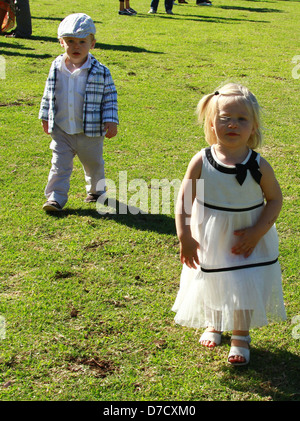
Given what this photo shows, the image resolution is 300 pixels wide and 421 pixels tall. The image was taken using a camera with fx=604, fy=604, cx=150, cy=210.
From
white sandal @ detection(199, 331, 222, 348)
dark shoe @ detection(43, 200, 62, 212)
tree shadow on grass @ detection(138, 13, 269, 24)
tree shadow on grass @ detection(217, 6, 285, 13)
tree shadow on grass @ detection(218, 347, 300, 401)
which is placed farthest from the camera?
tree shadow on grass @ detection(217, 6, 285, 13)

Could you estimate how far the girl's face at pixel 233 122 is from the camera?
2.82m

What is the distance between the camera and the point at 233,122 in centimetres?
281

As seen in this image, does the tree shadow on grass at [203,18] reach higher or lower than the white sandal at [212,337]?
higher

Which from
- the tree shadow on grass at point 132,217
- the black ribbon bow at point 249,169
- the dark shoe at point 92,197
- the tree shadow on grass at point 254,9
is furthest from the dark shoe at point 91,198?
the tree shadow on grass at point 254,9

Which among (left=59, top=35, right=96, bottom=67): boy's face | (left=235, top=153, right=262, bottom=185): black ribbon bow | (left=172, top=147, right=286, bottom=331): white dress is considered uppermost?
(left=59, top=35, right=96, bottom=67): boy's face

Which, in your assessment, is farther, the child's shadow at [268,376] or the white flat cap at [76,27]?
the white flat cap at [76,27]

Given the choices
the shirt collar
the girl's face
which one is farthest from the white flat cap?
the girl's face

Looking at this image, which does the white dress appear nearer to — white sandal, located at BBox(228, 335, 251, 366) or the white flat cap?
white sandal, located at BBox(228, 335, 251, 366)

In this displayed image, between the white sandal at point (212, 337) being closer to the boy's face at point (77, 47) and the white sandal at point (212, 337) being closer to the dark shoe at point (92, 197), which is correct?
the dark shoe at point (92, 197)

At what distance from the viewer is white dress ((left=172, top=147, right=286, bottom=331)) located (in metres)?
2.86

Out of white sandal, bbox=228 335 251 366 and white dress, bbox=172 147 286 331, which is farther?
white sandal, bbox=228 335 251 366

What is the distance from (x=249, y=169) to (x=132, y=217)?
1.89 m

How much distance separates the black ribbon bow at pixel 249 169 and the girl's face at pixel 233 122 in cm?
11
